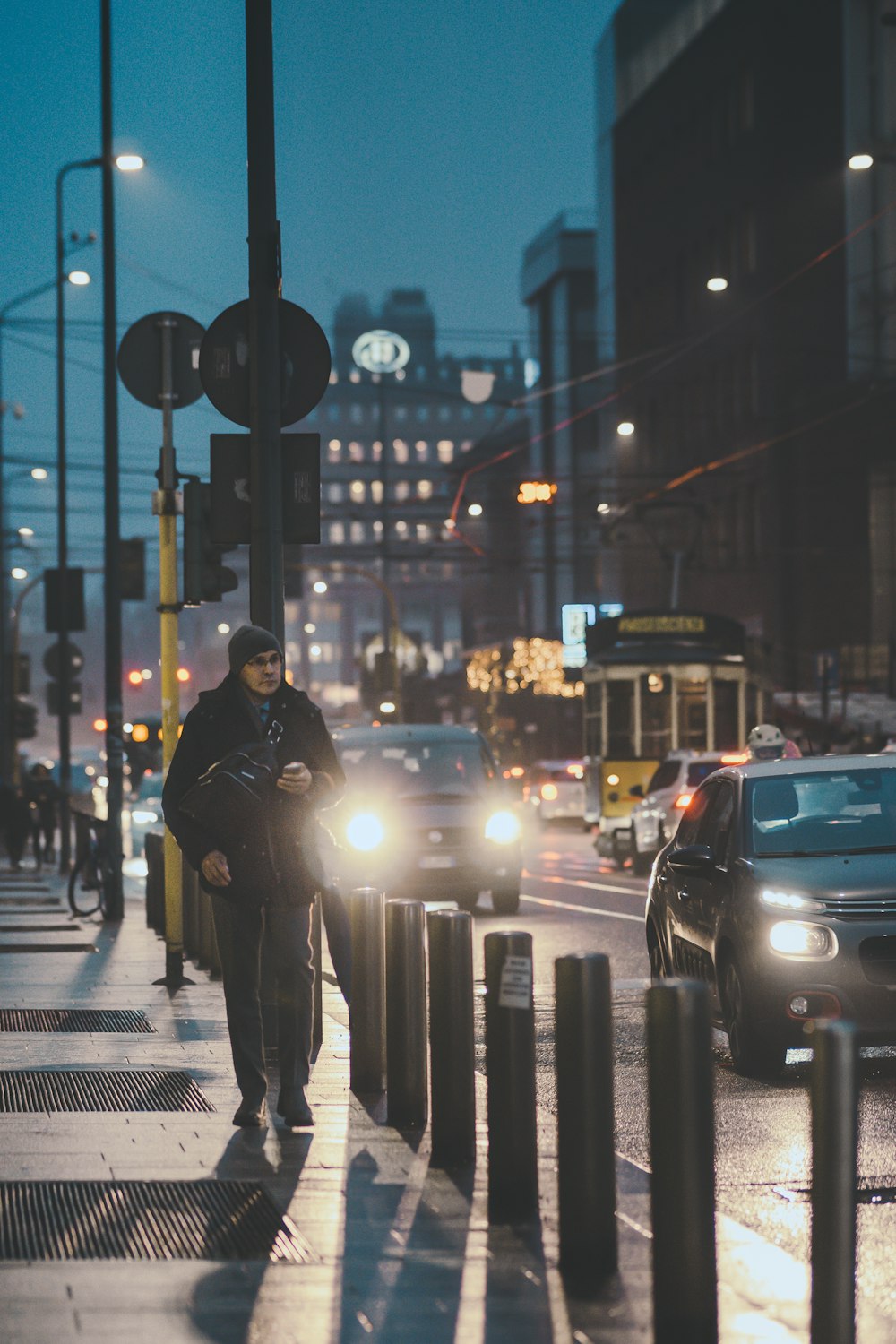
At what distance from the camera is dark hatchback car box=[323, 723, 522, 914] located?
2177 centimetres

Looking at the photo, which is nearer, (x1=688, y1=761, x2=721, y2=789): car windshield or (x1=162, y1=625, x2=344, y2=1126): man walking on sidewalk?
(x1=162, y1=625, x2=344, y2=1126): man walking on sidewalk

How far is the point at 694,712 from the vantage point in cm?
3450

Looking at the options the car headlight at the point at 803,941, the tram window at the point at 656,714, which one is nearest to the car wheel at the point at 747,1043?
the car headlight at the point at 803,941

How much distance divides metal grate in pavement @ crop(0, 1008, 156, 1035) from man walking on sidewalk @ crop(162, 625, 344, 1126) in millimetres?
3586

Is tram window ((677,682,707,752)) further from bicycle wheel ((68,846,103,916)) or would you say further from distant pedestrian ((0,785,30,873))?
bicycle wheel ((68,846,103,916))

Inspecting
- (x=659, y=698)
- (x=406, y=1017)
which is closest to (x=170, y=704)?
(x=406, y=1017)

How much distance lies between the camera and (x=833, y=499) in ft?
201

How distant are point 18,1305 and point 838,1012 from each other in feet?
17.7

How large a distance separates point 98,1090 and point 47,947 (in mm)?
9371

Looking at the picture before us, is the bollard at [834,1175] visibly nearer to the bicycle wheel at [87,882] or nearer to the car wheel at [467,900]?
the car wheel at [467,900]

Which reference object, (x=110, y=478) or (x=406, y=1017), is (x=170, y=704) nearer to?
(x=406, y=1017)

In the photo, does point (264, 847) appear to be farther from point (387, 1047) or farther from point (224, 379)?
point (224, 379)

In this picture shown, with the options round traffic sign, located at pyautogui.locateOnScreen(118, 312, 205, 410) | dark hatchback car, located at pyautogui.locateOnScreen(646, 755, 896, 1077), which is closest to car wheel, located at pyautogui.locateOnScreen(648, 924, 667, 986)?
dark hatchback car, located at pyautogui.locateOnScreen(646, 755, 896, 1077)

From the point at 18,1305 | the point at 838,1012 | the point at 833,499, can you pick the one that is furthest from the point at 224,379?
the point at 833,499
